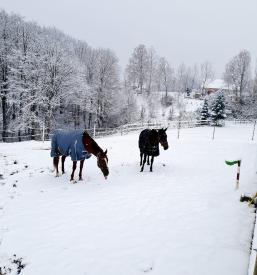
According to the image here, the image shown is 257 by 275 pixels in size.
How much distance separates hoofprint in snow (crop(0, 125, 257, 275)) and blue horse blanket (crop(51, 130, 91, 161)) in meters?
0.89

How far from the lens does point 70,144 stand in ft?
28.9

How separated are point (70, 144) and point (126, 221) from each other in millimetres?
3605

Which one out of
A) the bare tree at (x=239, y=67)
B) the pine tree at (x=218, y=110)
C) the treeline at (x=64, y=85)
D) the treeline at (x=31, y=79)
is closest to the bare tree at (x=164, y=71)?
the treeline at (x=64, y=85)

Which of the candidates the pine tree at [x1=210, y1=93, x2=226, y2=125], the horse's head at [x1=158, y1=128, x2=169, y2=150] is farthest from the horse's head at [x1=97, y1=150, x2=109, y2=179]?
the pine tree at [x1=210, y1=93, x2=226, y2=125]

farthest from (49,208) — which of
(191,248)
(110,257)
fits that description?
(191,248)

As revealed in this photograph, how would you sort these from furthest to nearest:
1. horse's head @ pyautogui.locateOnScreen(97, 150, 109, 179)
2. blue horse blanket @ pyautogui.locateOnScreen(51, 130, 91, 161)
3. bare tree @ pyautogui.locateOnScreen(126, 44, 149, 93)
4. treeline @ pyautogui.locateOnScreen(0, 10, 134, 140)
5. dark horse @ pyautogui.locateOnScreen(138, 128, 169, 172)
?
1. bare tree @ pyautogui.locateOnScreen(126, 44, 149, 93)
2. treeline @ pyautogui.locateOnScreen(0, 10, 134, 140)
3. dark horse @ pyautogui.locateOnScreen(138, 128, 169, 172)
4. horse's head @ pyautogui.locateOnScreen(97, 150, 109, 179)
5. blue horse blanket @ pyautogui.locateOnScreen(51, 130, 91, 161)

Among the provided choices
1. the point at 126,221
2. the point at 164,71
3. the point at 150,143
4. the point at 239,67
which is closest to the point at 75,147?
the point at 150,143

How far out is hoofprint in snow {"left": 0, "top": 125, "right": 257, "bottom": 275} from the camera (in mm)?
4625

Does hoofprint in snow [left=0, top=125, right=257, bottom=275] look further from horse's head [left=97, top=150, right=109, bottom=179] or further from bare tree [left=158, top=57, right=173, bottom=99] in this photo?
bare tree [left=158, top=57, right=173, bottom=99]

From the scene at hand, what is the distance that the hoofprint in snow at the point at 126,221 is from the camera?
15.2 ft

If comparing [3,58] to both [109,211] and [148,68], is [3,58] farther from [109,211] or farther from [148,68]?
[148,68]

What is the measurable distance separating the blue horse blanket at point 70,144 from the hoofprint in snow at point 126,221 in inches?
34.8

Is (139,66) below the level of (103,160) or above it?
above

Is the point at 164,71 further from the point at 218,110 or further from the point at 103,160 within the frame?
the point at 103,160
